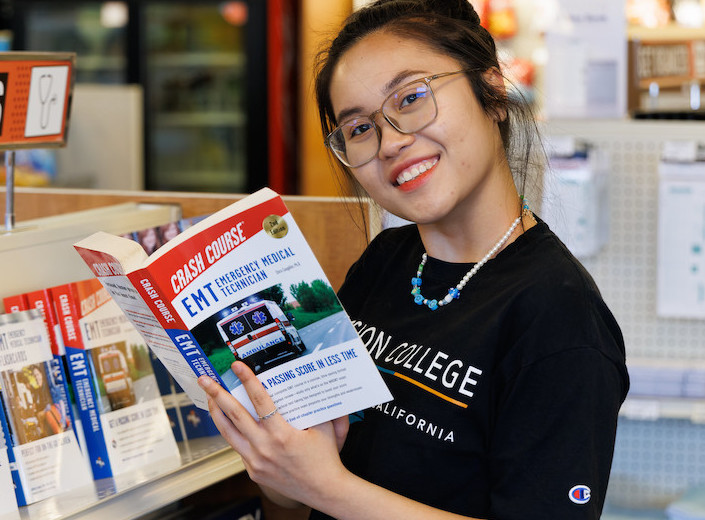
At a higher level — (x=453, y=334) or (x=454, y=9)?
(x=454, y=9)

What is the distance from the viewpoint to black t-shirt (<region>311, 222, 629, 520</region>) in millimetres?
1077

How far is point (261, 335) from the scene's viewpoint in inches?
46.0

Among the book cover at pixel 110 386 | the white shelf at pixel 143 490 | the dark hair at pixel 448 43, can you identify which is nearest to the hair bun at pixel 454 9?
the dark hair at pixel 448 43

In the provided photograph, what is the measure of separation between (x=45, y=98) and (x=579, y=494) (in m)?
1.27

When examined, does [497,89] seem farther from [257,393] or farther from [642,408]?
[642,408]

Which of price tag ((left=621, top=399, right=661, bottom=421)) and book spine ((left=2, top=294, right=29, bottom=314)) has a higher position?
book spine ((left=2, top=294, right=29, bottom=314))

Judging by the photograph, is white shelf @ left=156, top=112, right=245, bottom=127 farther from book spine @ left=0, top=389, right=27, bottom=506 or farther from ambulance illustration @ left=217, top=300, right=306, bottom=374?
ambulance illustration @ left=217, top=300, right=306, bottom=374

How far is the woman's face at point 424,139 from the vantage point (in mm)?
1214

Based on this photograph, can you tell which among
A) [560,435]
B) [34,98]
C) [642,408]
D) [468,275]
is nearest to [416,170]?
[468,275]

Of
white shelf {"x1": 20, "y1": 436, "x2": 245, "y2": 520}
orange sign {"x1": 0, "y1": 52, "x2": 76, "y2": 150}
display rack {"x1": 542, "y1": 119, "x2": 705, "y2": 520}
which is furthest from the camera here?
display rack {"x1": 542, "y1": 119, "x2": 705, "y2": 520}

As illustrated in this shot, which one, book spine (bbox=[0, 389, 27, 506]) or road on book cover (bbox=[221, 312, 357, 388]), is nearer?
road on book cover (bbox=[221, 312, 357, 388])

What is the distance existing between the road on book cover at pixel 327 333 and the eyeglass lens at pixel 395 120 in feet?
0.76

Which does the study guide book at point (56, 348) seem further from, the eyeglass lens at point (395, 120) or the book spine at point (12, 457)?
the eyeglass lens at point (395, 120)

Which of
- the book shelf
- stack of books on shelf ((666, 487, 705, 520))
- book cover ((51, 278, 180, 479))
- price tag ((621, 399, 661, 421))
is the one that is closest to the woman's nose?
the book shelf
